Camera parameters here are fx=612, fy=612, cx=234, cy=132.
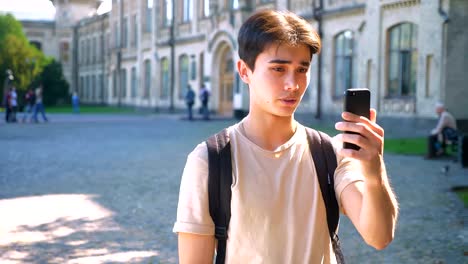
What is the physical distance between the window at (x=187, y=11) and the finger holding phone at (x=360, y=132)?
128ft

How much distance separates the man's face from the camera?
206cm

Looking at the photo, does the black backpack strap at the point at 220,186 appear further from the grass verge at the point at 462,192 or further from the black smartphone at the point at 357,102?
the grass verge at the point at 462,192

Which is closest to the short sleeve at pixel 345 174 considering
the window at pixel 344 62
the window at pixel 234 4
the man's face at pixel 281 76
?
the man's face at pixel 281 76

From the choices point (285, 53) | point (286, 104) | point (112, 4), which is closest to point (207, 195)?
point (286, 104)

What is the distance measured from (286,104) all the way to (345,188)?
351mm

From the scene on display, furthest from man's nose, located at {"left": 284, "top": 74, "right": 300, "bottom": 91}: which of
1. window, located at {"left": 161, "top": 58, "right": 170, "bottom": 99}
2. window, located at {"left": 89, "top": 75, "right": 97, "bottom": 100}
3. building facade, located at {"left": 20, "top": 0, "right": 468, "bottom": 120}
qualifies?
window, located at {"left": 89, "top": 75, "right": 97, "bottom": 100}

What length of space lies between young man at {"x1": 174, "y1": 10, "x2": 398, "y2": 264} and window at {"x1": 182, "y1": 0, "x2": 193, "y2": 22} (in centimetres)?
3883

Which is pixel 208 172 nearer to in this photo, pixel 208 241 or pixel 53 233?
pixel 208 241

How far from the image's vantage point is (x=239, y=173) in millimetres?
2049

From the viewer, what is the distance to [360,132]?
5.83ft

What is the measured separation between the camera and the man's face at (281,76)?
2061mm

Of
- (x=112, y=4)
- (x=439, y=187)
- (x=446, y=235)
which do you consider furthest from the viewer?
(x=112, y=4)

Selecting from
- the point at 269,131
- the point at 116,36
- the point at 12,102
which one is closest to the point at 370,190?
the point at 269,131

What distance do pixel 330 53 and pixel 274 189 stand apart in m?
24.9
